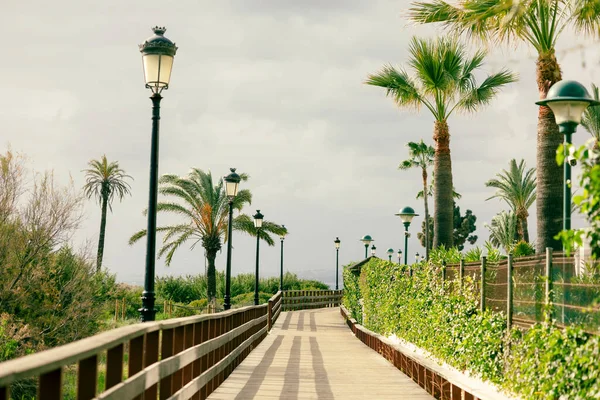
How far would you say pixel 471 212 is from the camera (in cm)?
10762

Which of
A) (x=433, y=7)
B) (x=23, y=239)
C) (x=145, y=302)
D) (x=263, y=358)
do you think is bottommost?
(x=263, y=358)

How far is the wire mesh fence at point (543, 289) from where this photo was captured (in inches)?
265

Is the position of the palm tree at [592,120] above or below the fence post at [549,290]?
above

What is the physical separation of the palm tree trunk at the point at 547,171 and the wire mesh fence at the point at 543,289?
17.0 feet

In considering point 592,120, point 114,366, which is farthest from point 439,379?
point 592,120

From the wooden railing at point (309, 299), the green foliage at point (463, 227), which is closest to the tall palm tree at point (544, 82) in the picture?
the wooden railing at point (309, 299)

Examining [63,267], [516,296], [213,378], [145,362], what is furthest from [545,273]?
[63,267]

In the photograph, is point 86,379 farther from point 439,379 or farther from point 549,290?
point 439,379

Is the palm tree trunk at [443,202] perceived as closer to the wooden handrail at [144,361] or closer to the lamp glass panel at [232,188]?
the lamp glass panel at [232,188]

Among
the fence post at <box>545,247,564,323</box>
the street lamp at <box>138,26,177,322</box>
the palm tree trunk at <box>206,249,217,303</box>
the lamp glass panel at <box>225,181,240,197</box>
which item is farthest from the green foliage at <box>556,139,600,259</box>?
the palm tree trunk at <box>206,249,217,303</box>

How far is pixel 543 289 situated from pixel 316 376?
613 centimetres

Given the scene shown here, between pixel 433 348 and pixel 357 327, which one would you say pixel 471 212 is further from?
pixel 433 348

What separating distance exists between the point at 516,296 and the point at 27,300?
19115 millimetres

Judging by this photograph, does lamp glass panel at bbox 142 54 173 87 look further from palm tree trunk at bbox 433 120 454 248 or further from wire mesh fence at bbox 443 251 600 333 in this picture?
palm tree trunk at bbox 433 120 454 248
